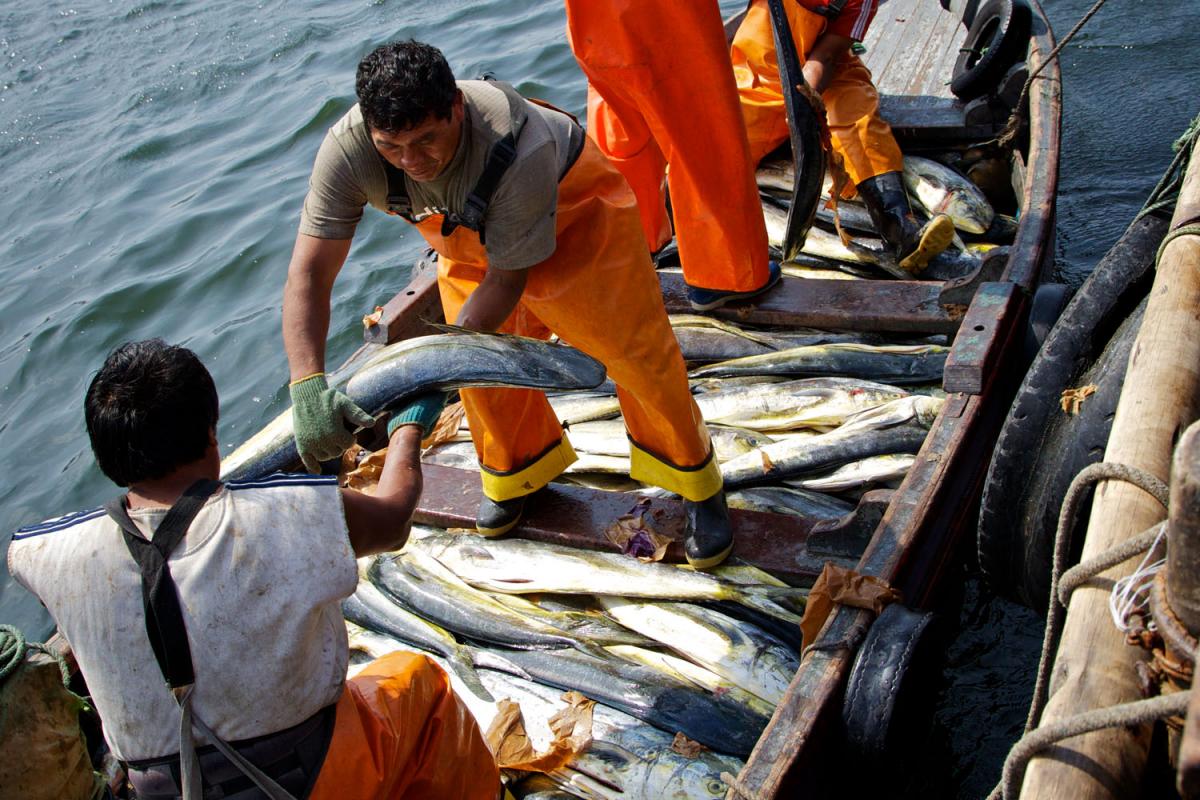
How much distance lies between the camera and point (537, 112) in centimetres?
336

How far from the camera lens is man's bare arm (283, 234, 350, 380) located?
333cm

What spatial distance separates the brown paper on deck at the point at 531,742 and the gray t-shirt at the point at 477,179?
1555 mm

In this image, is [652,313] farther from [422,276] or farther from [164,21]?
[164,21]

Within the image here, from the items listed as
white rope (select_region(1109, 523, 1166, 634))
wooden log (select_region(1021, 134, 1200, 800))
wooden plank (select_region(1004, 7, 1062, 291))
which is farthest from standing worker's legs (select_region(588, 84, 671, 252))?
white rope (select_region(1109, 523, 1166, 634))

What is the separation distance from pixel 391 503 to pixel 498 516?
68.6 inches

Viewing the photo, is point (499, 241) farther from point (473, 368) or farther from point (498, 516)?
point (498, 516)

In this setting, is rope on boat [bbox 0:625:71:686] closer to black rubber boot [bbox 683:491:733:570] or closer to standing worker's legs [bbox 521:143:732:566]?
standing worker's legs [bbox 521:143:732:566]

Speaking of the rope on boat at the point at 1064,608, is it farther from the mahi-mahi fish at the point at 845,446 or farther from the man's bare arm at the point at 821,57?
the man's bare arm at the point at 821,57

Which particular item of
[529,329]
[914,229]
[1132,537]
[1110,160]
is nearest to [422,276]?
[529,329]

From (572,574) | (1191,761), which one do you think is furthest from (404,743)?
(1191,761)

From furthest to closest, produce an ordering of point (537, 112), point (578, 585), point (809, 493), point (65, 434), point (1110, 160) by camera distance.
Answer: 1. point (1110, 160)
2. point (65, 434)
3. point (809, 493)
4. point (578, 585)
5. point (537, 112)

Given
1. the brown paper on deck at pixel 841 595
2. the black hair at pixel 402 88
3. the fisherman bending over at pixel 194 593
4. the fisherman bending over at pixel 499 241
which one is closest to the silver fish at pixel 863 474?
the fisherman bending over at pixel 499 241

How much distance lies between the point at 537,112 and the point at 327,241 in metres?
0.83

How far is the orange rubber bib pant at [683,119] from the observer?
4.43m
